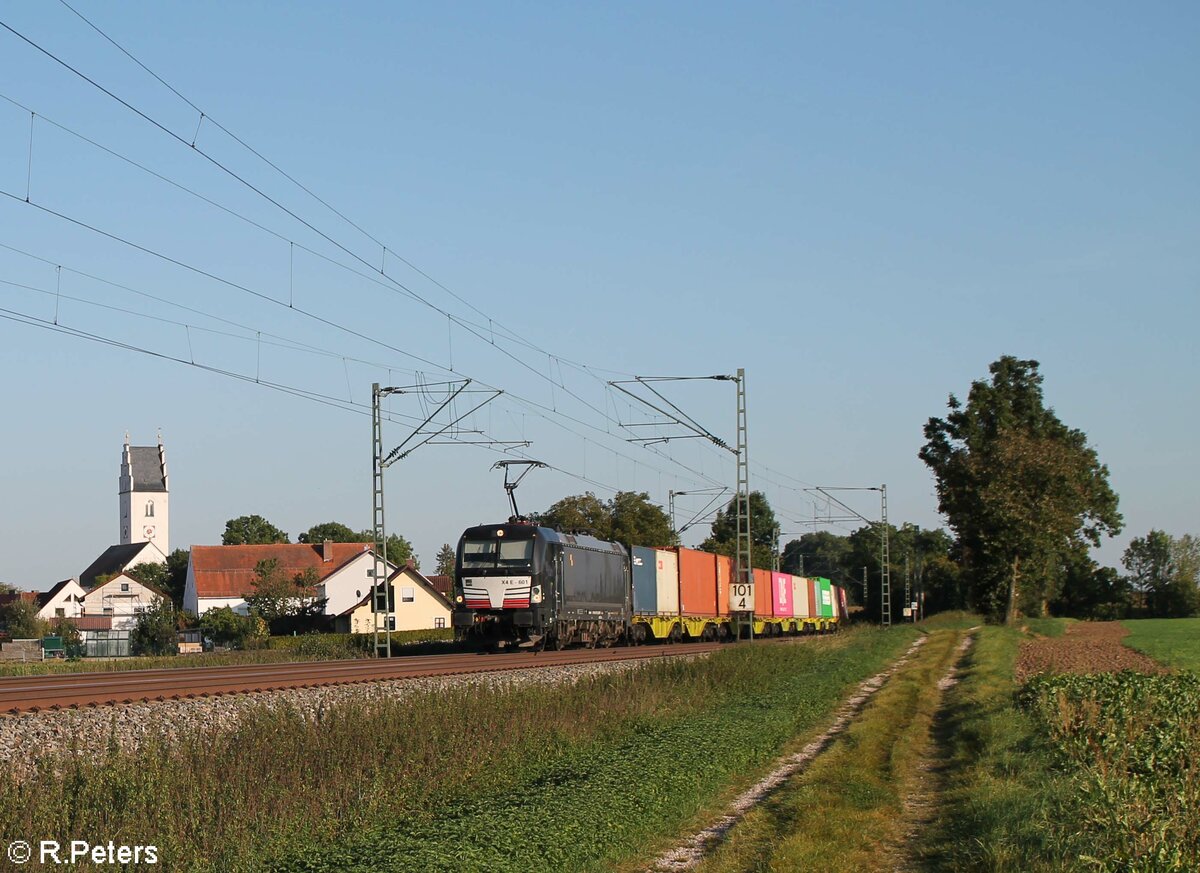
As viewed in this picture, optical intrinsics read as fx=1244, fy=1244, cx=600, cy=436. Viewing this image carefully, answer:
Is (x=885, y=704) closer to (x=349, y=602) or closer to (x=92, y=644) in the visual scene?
(x=92, y=644)

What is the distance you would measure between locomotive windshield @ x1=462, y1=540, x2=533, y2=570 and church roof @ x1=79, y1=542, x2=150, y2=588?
403ft

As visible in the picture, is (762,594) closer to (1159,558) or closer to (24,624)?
(24,624)

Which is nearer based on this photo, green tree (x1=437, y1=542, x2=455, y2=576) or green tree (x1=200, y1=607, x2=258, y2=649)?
green tree (x1=200, y1=607, x2=258, y2=649)

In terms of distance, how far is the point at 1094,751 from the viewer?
13.1m

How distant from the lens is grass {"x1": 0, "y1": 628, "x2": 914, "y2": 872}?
9422 millimetres

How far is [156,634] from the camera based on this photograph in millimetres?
74875

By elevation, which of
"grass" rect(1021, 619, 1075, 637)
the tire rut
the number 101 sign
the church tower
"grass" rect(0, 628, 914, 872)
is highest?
the church tower

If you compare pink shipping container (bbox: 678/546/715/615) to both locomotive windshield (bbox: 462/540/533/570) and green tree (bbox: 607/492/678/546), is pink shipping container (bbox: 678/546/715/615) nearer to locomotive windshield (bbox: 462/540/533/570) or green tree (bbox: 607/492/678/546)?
locomotive windshield (bbox: 462/540/533/570)

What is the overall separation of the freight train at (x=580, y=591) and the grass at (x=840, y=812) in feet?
56.5

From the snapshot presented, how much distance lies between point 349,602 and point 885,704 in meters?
79.8

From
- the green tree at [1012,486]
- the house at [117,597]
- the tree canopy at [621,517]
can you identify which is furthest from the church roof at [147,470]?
the green tree at [1012,486]

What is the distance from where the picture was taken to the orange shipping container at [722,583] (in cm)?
5628

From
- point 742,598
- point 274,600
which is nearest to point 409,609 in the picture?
point 274,600

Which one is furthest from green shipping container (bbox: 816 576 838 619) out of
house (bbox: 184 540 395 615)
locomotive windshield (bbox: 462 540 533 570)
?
locomotive windshield (bbox: 462 540 533 570)
